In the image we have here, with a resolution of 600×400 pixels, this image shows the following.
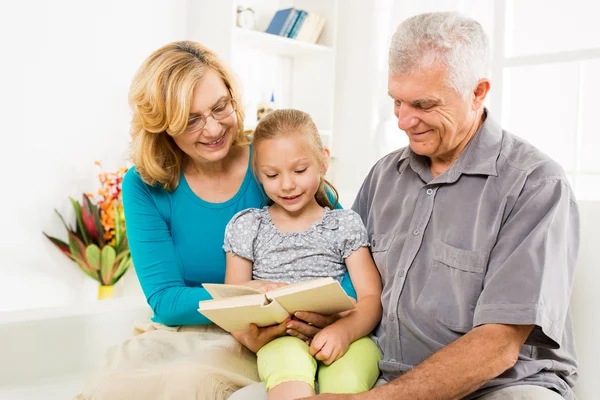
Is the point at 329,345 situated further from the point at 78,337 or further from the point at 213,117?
the point at 78,337

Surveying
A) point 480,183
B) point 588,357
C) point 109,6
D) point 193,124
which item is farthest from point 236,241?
point 109,6

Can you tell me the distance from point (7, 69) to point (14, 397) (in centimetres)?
195

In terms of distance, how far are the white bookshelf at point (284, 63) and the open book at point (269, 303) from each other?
2.73 m

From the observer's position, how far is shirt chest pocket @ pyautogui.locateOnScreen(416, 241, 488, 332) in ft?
5.07

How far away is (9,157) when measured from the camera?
3.37 meters

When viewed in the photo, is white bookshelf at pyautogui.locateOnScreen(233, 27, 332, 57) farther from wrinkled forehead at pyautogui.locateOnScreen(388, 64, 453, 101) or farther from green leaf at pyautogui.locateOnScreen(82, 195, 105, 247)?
wrinkled forehead at pyautogui.locateOnScreen(388, 64, 453, 101)

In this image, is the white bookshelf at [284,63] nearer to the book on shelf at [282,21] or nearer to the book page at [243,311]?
the book on shelf at [282,21]

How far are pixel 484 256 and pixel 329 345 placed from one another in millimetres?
417

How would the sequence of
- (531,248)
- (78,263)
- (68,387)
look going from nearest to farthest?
(531,248) < (68,387) < (78,263)

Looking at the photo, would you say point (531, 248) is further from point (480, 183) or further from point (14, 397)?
point (14, 397)

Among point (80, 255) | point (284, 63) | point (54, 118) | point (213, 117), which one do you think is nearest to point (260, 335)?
point (213, 117)

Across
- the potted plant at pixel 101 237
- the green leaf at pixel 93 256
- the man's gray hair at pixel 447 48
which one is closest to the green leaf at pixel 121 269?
the potted plant at pixel 101 237

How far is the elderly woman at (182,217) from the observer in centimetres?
172

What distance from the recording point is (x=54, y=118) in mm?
3537
